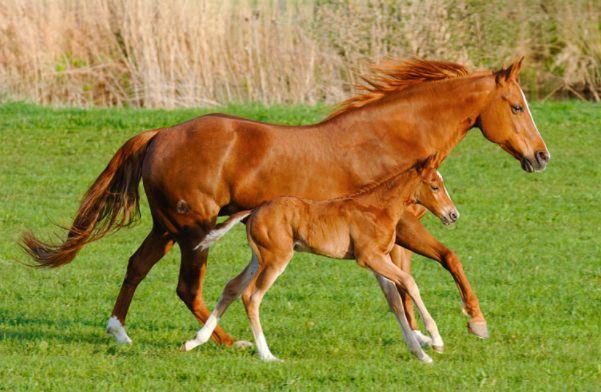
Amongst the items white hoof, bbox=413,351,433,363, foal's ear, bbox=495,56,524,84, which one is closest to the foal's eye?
foal's ear, bbox=495,56,524,84

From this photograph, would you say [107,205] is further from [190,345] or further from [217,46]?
[217,46]

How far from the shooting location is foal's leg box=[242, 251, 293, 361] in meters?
8.19

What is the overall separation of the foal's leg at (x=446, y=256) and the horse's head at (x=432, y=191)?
171 mm

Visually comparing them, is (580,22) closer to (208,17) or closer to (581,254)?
(208,17)

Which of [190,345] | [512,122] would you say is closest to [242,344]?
[190,345]

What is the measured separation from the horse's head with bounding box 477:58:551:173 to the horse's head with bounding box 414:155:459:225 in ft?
2.59

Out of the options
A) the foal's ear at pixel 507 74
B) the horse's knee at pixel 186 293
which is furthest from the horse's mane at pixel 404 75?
the horse's knee at pixel 186 293

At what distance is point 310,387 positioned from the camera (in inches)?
296

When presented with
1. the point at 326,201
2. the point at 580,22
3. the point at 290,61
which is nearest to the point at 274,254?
the point at 326,201

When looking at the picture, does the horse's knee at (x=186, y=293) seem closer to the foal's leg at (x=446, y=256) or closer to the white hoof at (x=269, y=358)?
the white hoof at (x=269, y=358)

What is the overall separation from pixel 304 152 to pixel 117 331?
1919 mm

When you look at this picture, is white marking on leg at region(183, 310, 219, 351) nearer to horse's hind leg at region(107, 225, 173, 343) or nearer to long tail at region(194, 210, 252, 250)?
long tail at region(194, 210, 252, 250)

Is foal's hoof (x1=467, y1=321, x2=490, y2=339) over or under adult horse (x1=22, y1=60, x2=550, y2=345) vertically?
under

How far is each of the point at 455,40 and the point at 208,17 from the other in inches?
158
